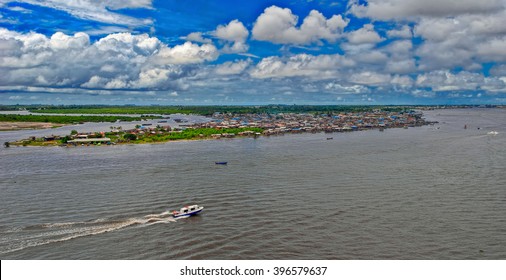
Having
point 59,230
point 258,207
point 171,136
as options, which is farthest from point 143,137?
point 59,230

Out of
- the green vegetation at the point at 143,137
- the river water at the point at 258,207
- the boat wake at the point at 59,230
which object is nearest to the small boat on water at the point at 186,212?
the boat wake at the point at 59,230

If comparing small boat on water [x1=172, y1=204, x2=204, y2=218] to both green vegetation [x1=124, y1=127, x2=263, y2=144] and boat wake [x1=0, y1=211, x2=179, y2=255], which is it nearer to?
boat wake [x1=0, y1=211, x2=179, y2=255]

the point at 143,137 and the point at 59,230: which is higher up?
the point at 143,137

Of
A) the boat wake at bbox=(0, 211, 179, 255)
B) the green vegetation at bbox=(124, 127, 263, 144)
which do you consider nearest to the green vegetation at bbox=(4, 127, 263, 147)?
the green vegetation at bbox=(124, 127, 263, 144)

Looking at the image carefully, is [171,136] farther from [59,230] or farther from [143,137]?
[59,230]

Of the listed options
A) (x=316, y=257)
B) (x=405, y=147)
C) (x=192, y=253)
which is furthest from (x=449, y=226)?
(x=405, y=147)

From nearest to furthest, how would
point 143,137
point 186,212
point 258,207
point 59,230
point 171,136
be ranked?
point 59,230, point 186,212, point 258,207, point 143,137, point 171,136

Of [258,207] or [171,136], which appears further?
[171,136]
